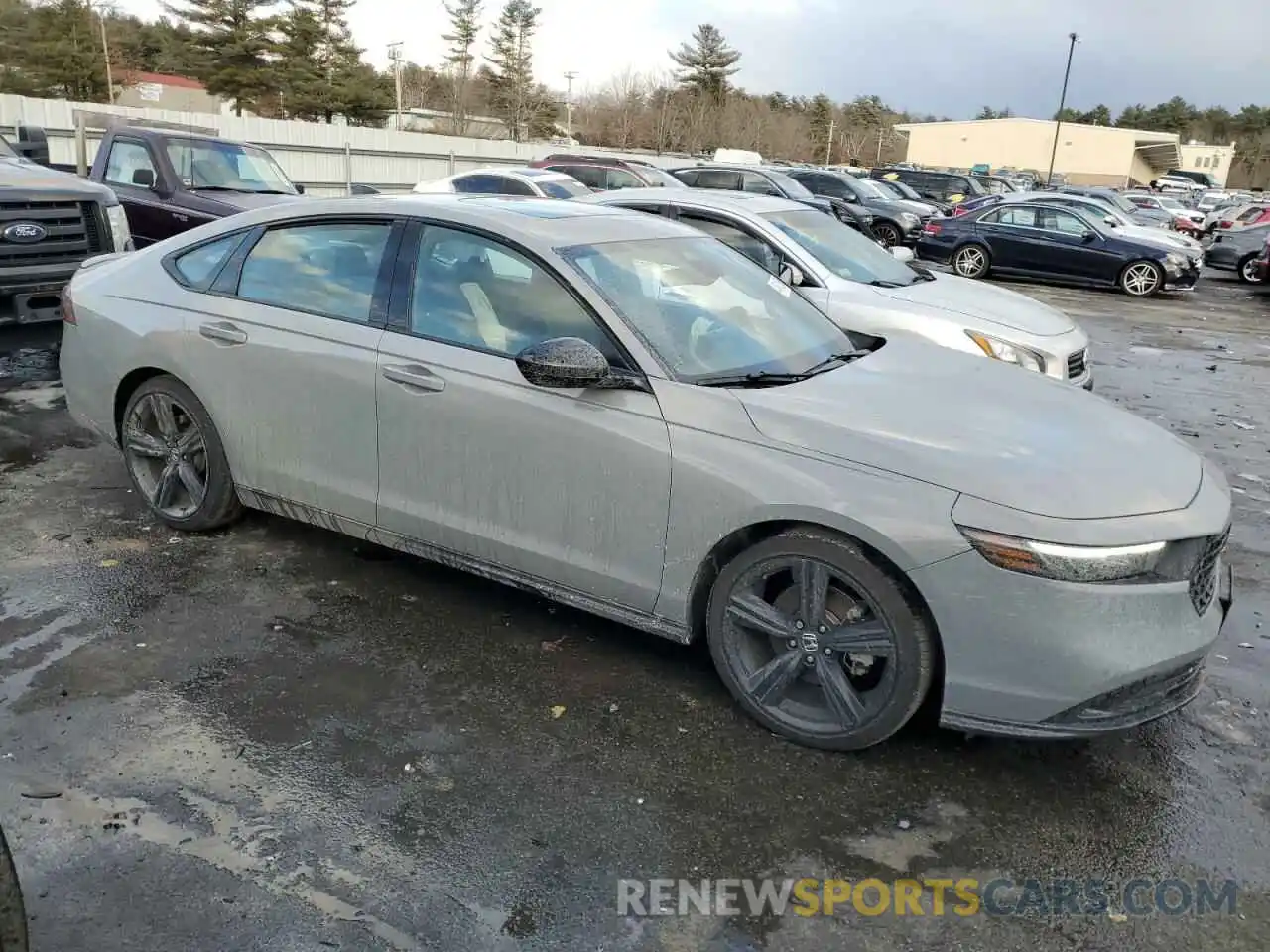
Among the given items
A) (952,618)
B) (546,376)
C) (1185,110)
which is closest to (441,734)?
(546,376)

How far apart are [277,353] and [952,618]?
2.93 meters

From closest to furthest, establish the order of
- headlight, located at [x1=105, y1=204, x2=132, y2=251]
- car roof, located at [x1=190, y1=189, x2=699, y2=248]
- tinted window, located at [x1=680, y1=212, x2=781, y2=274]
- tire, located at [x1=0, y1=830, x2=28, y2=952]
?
1. tire, located at [x1=0, y1=830, x2=28, y2=952]
2. car roof, located at [x1=190, y1=189, x2=699, y2=248]
3. tinted window, located at [x1=680, y1=212, x2=781, y2=274]
4. headlight, located at [x1=105, y1=204, x2=132, y2=251]

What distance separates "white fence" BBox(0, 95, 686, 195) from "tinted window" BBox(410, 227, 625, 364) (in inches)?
621

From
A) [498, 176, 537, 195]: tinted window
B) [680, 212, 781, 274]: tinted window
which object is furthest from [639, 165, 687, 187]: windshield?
[680, 212, 781, 274]: tinted window

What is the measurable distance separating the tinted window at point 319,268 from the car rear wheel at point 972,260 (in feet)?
55.3

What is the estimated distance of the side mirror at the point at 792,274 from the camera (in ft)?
24.6

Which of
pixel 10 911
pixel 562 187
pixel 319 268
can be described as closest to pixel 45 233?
pixel 319 268

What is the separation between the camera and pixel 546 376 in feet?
11.4

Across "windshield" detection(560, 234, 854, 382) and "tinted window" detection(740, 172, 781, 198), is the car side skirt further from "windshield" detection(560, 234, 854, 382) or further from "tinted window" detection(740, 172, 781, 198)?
"tinted window" detection(740, 172, 781, 198)

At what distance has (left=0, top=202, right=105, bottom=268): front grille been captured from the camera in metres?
7.49

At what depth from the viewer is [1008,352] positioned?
690 cm

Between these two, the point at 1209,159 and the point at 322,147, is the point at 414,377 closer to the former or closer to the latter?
the point at 322,147

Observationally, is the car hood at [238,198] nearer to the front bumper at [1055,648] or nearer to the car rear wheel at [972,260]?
the front bumper at [1055,648]

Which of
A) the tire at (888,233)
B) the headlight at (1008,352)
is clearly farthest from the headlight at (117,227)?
the tire at (888,233)
